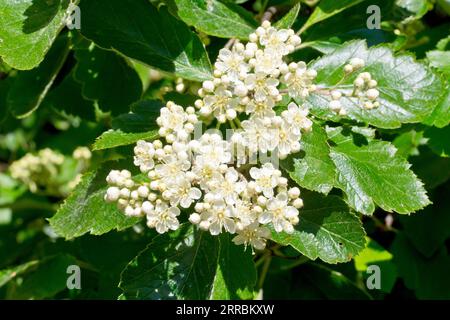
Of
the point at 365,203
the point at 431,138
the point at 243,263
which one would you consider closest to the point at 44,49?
the point at 243,263

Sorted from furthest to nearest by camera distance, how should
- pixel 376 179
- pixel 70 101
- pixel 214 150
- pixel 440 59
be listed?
1. pixel 70 101
2. pixel 440 59
3. pixel 376 179
4. pixel 214 150

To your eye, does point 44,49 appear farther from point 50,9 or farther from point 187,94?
point 187,94

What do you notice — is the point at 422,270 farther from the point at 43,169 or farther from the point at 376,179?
the point at 43,169

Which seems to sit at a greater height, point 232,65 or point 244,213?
point 232,65

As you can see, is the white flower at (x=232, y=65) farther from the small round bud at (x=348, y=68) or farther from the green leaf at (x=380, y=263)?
the green leaf at (x=380, y=263)

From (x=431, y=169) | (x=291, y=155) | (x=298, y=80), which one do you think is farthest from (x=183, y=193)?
(x=431, y=169)

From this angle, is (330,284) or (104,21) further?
(330,284)
